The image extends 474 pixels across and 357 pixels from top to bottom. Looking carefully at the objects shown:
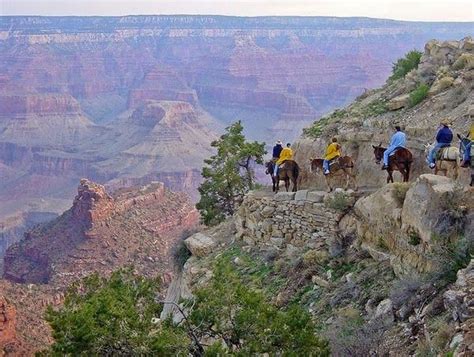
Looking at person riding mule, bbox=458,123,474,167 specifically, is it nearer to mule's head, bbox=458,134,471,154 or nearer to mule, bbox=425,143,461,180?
mule's head, bbox=458,134,471,154

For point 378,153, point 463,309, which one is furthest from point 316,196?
point 463,309

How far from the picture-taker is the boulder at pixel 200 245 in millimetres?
21219

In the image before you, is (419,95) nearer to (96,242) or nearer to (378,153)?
(378,153)

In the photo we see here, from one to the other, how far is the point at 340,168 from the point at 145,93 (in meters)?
146

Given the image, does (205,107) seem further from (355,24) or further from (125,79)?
(355,24)

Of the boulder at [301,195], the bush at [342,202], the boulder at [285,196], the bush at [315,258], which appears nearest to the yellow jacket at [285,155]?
the boulder at [285,196]

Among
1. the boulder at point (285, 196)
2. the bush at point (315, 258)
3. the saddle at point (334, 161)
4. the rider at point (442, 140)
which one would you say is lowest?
the bush at point (315, 258)

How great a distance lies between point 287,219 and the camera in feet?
60.8

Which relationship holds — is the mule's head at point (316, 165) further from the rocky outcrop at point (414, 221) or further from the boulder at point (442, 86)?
the boulder at point (442, 86)

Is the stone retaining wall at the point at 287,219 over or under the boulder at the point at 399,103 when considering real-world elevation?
under

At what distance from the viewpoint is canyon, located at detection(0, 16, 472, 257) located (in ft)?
360

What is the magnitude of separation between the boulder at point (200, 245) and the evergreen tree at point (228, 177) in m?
3.72

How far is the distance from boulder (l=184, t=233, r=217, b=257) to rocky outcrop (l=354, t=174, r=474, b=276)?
6.81 meters

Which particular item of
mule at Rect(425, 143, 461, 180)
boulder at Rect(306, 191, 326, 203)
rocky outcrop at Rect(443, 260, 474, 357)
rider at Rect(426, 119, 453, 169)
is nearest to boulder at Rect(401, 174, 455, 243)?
mule at Rect(425, 143, 461, 180)
